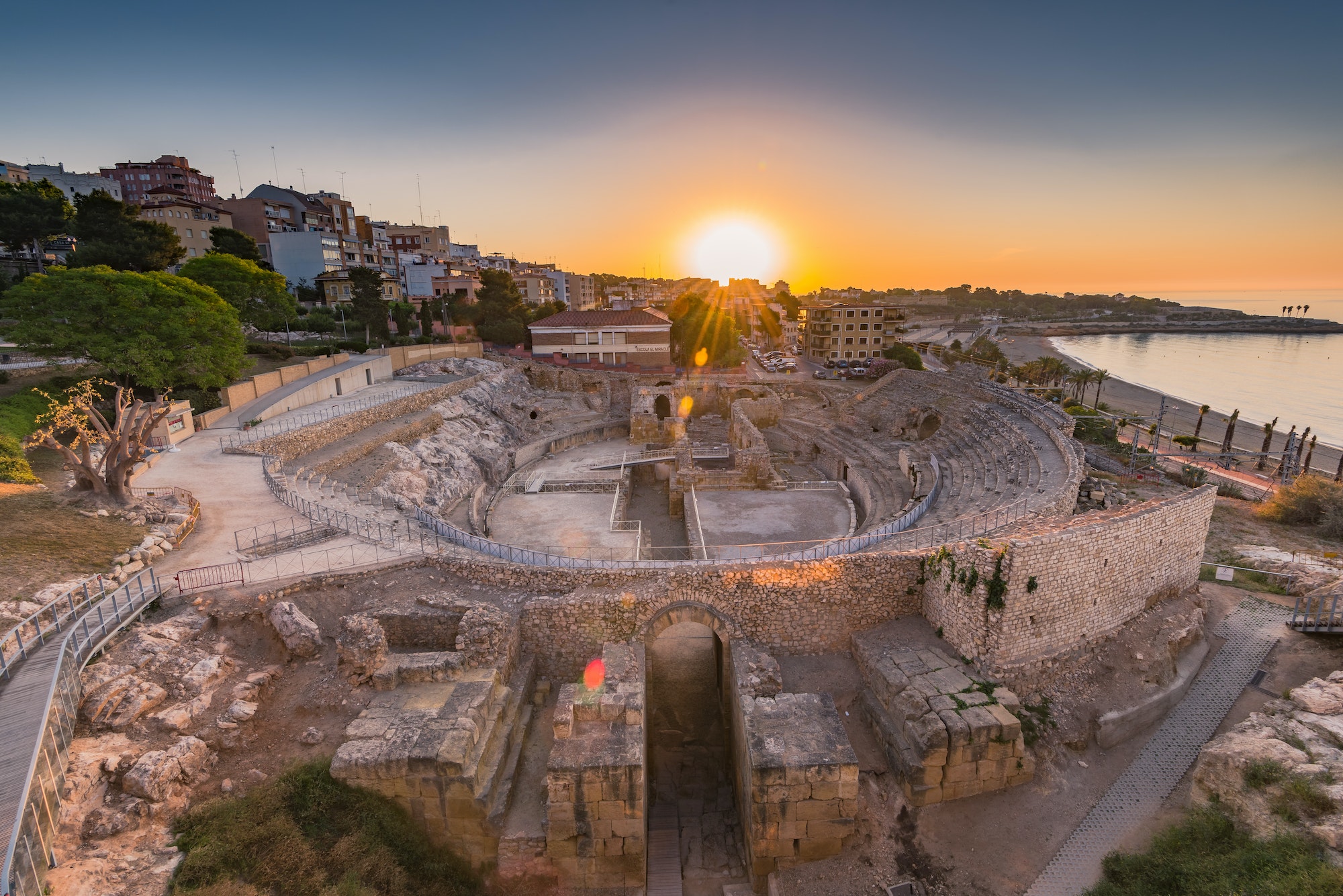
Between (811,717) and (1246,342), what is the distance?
522 ft

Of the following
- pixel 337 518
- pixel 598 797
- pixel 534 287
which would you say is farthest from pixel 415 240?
pixel 598 797

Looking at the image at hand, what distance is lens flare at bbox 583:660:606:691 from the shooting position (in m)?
12.8

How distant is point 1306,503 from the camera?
22.2 meters

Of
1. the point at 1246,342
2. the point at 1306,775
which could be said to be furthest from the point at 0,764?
the point at 1246,342

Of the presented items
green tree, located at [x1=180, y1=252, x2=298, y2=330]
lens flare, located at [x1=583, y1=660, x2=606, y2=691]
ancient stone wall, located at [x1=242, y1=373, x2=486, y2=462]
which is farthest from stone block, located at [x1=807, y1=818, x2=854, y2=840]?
green tree, located at [x1=180, y1=252, x2=298, y2=330]

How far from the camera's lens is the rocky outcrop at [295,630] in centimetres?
1302

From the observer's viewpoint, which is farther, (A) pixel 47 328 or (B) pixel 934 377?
(B) pixel 934 377

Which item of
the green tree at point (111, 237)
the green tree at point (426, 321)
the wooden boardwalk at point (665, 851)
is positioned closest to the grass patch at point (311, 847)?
the wooden boardwalk at point (665, 851)

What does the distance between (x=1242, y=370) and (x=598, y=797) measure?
10798 cm

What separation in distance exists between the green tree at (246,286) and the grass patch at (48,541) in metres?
23.5

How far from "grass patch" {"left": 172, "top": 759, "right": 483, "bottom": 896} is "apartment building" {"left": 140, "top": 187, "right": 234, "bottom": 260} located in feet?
182

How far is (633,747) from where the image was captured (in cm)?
1108

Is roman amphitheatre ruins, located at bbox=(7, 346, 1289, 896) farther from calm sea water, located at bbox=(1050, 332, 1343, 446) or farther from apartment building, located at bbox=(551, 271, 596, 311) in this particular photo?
apartment building, located at bbox=(551, 271, 596, 311)

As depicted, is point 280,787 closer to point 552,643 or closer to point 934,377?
point 552,643
